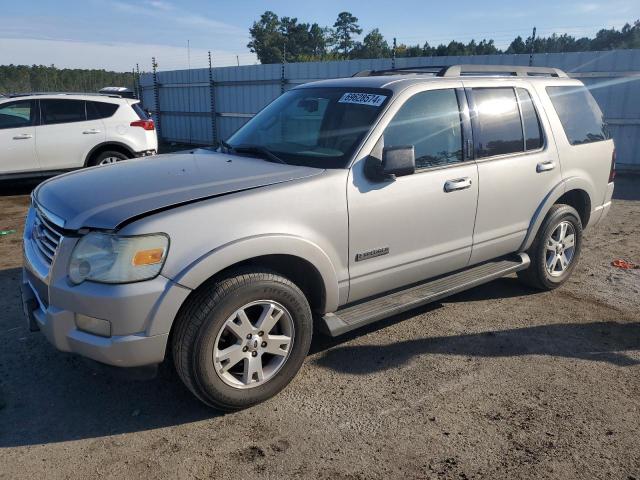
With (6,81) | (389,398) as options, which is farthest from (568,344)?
(6,81)

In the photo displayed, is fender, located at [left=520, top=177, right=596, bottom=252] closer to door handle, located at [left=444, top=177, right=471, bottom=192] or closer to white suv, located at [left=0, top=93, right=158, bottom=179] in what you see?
door handle, located at [left=444, top=177, right=471, bottom=192]

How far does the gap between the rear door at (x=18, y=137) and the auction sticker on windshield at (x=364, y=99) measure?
7.09 m

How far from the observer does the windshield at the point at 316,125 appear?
3.65 meters

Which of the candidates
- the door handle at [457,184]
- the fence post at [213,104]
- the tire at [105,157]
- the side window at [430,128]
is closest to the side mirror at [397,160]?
the side window at [430,128]

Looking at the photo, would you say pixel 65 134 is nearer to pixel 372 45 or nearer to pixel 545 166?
pixel 545 166

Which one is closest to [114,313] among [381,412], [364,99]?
[381,412]

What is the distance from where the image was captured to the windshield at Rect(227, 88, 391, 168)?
3.65 metres

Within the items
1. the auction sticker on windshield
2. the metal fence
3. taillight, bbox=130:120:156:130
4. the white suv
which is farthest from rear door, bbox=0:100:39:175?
the auction sticker on windshield

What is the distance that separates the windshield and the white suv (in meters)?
5.76

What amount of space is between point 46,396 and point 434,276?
2766 millimetres

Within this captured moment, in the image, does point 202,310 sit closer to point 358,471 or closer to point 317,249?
point 317,249

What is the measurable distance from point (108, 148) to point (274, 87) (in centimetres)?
635

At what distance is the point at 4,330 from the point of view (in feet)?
13.7

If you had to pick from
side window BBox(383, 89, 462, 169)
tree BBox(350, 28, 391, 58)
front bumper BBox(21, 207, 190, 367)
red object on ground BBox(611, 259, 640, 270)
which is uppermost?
tree BBox(350, 28, 391, 58)
